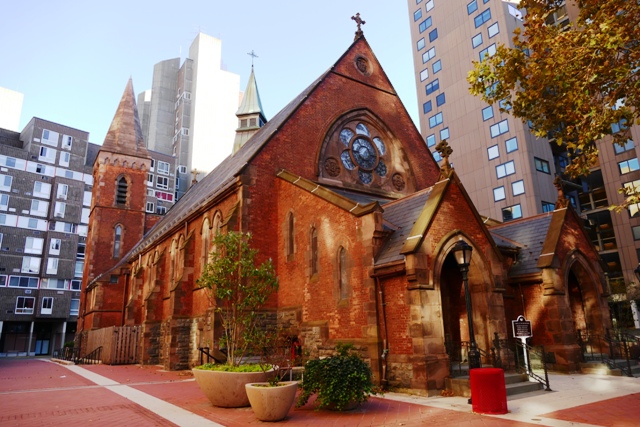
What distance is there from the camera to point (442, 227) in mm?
13984

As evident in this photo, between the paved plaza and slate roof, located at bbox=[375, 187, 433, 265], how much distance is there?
13.0 ft

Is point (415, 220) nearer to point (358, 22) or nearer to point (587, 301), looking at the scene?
point (587, 301)

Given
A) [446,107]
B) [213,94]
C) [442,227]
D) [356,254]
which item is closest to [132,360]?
[356,254]

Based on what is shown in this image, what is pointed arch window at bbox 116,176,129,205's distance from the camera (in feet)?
146

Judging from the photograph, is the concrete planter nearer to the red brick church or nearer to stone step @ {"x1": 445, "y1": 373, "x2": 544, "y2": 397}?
the red brick church

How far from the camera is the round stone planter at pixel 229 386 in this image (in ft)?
34.7

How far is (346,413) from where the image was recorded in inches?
391

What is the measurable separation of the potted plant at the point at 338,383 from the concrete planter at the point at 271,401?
3.15 feet

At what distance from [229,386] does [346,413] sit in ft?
9.10

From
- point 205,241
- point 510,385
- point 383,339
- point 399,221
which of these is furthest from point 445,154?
point 205,241

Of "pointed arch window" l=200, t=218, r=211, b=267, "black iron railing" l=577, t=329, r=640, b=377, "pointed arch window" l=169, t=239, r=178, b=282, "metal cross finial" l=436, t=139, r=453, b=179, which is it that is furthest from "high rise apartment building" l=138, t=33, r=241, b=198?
"black iron railing" l=577, t=329, r=640, b=377

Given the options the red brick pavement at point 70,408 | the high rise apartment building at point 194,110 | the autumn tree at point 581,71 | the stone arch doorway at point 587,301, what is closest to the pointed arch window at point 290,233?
the red brick pavement at point 70,408

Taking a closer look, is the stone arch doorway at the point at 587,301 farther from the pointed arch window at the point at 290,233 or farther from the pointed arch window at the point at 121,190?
the pointed arch window at the point at 121,190

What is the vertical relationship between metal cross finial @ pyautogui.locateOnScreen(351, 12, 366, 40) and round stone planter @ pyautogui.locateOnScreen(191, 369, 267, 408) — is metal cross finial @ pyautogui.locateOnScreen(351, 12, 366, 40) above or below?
above
